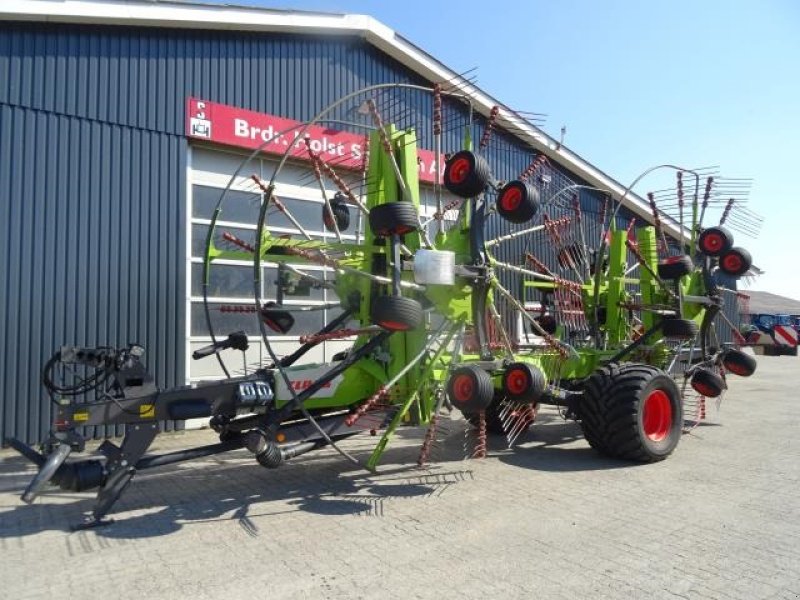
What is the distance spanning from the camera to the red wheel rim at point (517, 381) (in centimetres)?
579

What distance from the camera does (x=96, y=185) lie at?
8.27 metres

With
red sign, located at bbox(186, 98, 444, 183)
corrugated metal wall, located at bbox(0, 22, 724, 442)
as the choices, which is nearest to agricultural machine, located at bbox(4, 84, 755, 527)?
corrugated metal wall, located at bbox(0, 22, 724, 442)

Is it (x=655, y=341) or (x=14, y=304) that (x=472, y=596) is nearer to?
(x=655, y=341)

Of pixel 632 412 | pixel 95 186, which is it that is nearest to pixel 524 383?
pixel 632 412

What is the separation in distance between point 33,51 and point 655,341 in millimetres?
8384

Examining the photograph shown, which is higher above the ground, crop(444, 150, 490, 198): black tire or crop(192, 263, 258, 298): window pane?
crop(444, 150, 490, 198): black tire

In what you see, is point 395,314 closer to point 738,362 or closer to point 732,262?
point 732,262

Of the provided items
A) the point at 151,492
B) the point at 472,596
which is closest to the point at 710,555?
the point at 472,596

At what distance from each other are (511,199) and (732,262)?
4.39m

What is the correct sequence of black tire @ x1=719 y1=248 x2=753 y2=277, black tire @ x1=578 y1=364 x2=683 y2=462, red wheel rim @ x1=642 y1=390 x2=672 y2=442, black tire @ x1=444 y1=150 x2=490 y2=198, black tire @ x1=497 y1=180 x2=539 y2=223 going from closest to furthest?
black tire @ x1=444 y1=150 x2=490 y2=198 → black tire @ x1=497 y1=180 x2=539 y2=223 → black tire @ x1=578 y1=364 x2=683 y2=462 → red wheel rim @ x1=642 y1=390 x2=672 y2=442 → black tire @ x1=719 y1=248 x2=753 y2=277

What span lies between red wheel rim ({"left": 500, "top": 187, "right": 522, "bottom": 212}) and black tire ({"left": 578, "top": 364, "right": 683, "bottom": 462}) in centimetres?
228

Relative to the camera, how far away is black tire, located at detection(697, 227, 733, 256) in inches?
322

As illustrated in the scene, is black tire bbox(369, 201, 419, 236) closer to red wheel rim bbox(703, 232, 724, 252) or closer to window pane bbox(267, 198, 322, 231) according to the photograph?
red wheel rim bbox(703, 232, 724, 252)

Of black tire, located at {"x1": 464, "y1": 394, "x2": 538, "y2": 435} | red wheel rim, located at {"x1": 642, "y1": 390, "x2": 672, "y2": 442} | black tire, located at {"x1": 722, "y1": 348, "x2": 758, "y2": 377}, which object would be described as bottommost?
black tire, located at {"x1": 464, "y1": 394, "x2": 538, "y2": 435}
